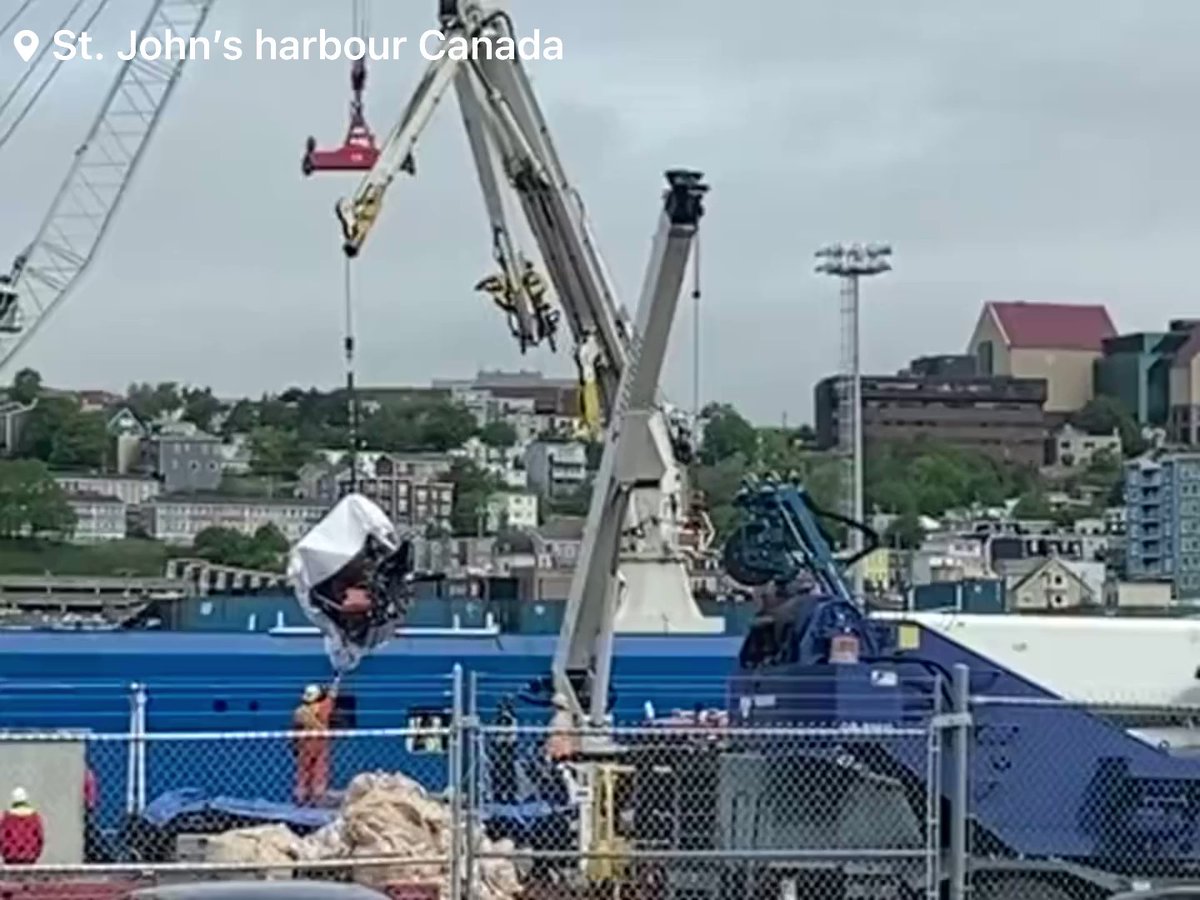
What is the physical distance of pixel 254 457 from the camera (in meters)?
155

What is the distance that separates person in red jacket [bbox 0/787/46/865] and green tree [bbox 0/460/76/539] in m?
109

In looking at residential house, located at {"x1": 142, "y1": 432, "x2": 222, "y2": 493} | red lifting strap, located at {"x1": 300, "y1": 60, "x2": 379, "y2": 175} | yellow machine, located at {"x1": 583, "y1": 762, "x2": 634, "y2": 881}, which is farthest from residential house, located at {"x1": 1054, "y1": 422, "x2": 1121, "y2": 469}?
yellow machine, located at {"x1": 583, "y1": 762, "x2": 634, "y2": 881}

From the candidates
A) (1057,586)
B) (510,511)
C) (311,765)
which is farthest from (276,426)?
(311,765)

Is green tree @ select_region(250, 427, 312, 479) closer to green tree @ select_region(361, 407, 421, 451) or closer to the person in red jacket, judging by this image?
green tree @ select_region(361, 407, 421, 451)

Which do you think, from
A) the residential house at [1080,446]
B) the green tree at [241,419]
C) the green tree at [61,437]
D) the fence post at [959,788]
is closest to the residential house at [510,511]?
the green tree at [61,437]

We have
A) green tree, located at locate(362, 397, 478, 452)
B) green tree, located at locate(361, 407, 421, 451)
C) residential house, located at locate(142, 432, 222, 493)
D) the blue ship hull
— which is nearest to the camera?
the blue ship hull

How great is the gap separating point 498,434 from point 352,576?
5225 inches

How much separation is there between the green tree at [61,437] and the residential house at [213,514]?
12.0 metres

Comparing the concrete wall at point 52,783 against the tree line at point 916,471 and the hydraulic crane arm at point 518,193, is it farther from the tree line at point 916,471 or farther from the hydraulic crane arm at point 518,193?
the tree line at point 916,471

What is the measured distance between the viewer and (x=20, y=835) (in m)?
17.7

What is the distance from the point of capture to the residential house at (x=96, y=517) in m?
130

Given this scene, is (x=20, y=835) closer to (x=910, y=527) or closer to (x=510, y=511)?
(x=910, y=527)

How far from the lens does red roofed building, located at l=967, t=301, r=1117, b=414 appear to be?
18438 centimetres

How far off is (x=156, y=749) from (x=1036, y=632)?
9.38 meters
